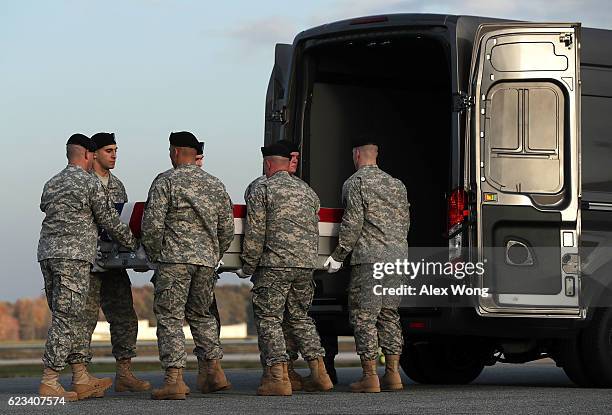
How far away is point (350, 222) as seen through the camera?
32.3 ft

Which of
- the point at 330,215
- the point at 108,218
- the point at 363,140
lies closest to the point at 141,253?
the point at 108,218

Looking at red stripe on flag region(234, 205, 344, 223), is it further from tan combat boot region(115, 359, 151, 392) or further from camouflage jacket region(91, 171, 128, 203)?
tan combat boot region(115, 359, 151, 392)

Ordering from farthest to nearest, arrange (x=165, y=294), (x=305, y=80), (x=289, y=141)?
(x=305, y=80)
(x=289, y=141)
(x=165, y=294)

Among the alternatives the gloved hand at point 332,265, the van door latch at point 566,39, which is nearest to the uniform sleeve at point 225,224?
the gloved hand at point 332,265

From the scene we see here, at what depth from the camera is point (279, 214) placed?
31.7 feet

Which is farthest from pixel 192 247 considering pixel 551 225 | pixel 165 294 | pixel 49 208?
pixel 551 225

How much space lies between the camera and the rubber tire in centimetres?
994

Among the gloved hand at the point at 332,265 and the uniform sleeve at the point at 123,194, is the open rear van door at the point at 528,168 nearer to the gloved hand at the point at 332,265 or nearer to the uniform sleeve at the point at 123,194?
the gloved hand at the point at 332,265

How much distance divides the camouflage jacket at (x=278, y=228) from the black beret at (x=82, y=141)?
116cm

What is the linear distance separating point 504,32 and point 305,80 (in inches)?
73.6

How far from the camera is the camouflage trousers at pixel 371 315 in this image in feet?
32.2

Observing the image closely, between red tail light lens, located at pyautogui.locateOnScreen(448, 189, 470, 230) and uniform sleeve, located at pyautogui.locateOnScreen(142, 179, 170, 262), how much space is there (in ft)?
6.42

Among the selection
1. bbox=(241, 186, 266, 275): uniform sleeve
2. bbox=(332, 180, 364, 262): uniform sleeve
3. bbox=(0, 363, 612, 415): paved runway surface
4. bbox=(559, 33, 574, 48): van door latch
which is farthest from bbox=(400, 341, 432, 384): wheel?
bbox=(559, 33, 574, 48): van door latch

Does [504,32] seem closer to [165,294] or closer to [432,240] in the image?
[432,240]
